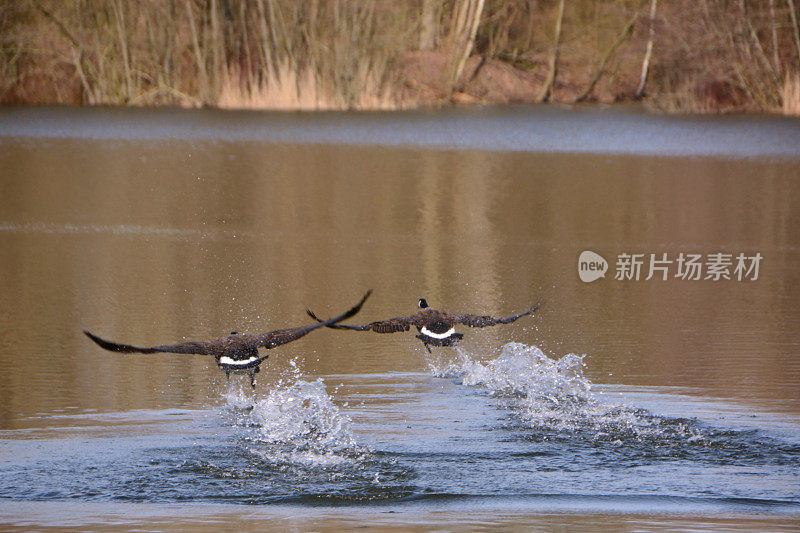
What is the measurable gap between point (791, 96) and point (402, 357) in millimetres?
32033

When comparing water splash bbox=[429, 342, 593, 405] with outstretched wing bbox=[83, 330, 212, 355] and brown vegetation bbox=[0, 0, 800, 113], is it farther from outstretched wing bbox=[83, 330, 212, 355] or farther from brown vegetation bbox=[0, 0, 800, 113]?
brown vegetation bbox=[0, 0, 800, 113]

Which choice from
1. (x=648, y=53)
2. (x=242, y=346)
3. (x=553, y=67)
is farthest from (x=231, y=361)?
(x=553, y=67)

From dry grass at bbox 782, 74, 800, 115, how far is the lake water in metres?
17.4

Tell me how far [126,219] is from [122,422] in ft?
32.0

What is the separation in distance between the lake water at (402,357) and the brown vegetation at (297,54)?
19155 mm

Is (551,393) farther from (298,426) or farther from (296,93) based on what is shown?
(296,93)

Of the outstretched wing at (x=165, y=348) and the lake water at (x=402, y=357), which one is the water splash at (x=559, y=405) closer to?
the lake water at (x=402, y=357)

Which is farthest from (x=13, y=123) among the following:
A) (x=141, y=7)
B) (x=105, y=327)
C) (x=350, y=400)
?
(x=350, y=400)

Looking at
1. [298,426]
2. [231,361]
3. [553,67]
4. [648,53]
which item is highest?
[648,53]

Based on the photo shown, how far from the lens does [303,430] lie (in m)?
7.48

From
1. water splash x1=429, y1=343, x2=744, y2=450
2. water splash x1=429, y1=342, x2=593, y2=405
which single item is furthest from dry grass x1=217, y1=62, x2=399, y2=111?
water splash x1=429, y1=342, x2=593, y2=405

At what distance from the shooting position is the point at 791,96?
127ft

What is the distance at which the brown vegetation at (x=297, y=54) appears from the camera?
133 ft

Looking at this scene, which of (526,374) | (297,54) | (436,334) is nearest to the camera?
(436,334)
